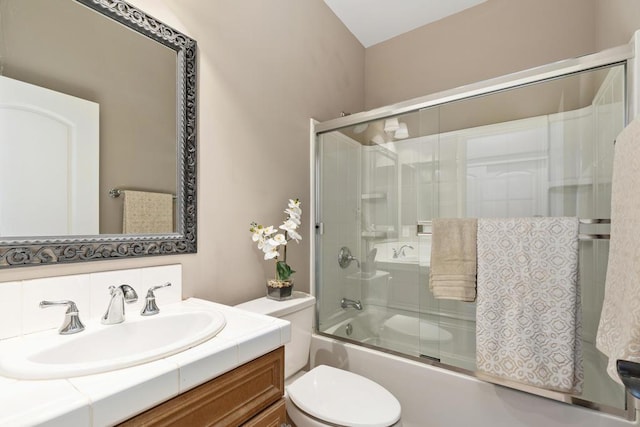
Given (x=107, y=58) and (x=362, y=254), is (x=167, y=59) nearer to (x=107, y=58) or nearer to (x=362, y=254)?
(x=107, y=58)

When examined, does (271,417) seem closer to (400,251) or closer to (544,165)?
(400,251)

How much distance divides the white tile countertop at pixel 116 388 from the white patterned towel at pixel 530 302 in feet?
3.42

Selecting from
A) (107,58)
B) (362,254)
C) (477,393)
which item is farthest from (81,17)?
(477,393)

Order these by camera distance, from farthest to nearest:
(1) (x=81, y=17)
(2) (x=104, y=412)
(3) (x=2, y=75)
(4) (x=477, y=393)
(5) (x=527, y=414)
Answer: (4) (x=477, y=393) → (5) (x=527, y=414) → (1) (x=81, y=17) → (3) (x=2, y=75) → (2) (x=104, y=412)

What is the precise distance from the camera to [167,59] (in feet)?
3.86

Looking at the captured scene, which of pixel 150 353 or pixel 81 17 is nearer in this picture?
pixel 150 353

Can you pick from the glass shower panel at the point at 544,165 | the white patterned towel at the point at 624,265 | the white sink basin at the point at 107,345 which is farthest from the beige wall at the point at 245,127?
the white patterned towel at the point at 624,265

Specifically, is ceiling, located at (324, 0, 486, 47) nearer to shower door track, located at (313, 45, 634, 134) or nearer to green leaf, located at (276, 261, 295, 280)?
shower door track, located at (313, 45, 634, 134)

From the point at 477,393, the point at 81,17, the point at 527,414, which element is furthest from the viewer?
the point at 477,393

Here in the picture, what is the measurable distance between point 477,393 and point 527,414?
0.62 feet

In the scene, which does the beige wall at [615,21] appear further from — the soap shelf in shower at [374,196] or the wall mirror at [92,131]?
the wall mirror at [92,131]

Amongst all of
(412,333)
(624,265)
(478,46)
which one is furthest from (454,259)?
(478,46)

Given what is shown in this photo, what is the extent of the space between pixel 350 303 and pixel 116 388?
1527 mm

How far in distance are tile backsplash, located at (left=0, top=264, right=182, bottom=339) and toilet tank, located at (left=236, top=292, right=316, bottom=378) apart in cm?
42
